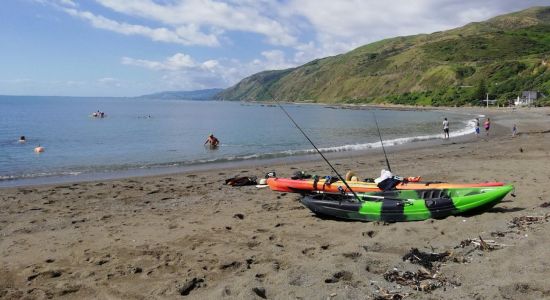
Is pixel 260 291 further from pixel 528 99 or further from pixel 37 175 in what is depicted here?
pixel 528 99

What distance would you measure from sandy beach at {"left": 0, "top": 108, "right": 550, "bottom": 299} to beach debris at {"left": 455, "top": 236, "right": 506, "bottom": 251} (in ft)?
0.05

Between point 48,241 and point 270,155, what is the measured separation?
18.2 meters

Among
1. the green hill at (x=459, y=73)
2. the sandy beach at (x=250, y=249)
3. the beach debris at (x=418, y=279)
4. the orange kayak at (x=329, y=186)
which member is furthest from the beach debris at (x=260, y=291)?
the green hill at (x=459, y=73)

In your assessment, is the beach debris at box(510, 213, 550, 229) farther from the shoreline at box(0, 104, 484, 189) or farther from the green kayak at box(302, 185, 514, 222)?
the shoreline at box(0, 104, 484, 189)

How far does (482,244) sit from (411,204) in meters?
2.59

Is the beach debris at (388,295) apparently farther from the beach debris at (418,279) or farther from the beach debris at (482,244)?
the beach debris at (482,244)

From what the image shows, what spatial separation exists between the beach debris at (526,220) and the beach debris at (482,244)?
1182 mm

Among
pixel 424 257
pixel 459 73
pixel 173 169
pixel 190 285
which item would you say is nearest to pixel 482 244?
pixel 424 257

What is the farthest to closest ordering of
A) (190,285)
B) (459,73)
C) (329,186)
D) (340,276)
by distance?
(459,73) < (329,186) < (190,285) < (340,276)

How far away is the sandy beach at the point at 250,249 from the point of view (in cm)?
619

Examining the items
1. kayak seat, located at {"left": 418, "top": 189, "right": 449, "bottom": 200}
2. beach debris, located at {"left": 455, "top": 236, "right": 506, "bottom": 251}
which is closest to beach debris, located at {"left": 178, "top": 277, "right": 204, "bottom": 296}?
beach debris, located at {"left": 455, "top": 236, "right": 506, "bottom": 251}

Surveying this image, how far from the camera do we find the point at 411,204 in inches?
387

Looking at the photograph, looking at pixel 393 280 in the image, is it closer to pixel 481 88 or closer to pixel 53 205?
pixel 53 205

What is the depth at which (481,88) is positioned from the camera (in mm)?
109000
